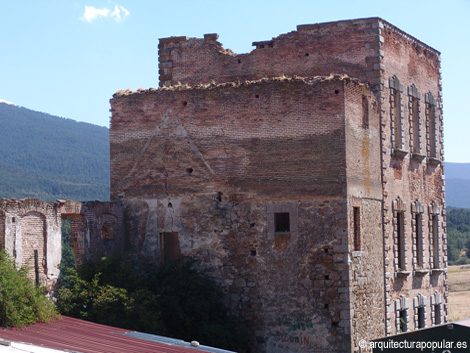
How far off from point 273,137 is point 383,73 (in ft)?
14.7

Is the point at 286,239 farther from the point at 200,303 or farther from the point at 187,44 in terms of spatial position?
the point at 187,44

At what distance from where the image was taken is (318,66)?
24.6 metres

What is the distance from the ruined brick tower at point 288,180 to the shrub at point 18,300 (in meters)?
5.57

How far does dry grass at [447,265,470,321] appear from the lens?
42375 millimetres

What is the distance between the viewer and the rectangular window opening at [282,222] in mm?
22234

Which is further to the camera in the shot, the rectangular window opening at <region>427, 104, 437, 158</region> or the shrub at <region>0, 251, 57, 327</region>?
the rectangular window opening at <region>427, 104, 437, 158</region>

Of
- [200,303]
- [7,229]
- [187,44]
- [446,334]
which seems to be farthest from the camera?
[187,44]

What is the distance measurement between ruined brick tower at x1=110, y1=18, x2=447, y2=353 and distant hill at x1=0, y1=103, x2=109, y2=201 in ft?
376

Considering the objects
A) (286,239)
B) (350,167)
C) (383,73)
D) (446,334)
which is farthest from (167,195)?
(446,334)

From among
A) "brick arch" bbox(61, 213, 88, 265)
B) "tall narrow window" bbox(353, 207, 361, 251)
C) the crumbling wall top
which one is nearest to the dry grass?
"tall narrow window" bbox(353, 207, 361, 251)

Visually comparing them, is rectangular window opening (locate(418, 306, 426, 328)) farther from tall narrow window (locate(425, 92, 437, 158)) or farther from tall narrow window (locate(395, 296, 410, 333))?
tall narrow window (locate(425, 92, 437, 158))

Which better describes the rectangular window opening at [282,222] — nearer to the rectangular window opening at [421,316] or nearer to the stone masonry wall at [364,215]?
the stone masonry wall at [364,215]

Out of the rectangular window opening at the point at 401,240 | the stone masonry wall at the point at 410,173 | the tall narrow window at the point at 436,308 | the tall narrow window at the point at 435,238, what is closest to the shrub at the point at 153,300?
the stone masonry wall at the point at 410,173

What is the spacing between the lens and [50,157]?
171375mm
